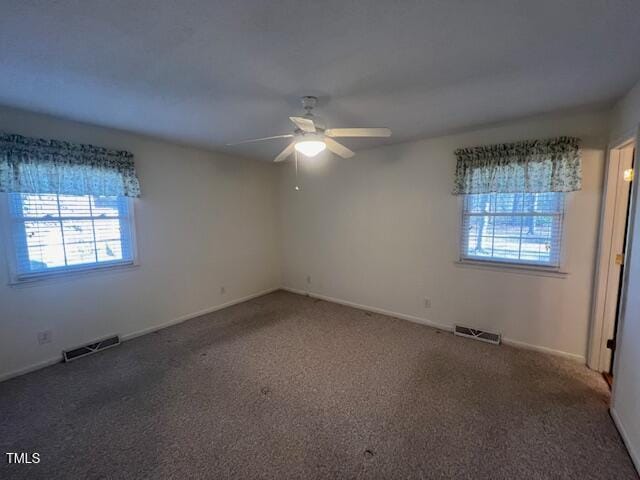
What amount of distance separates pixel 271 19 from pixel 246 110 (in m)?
1.18

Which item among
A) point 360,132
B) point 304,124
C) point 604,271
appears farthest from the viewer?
point 604,271

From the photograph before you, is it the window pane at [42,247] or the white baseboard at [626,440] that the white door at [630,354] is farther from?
the window pane at [42,247]

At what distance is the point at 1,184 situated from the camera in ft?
7.61

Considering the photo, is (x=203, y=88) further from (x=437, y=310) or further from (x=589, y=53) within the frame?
(x=437, y=310)

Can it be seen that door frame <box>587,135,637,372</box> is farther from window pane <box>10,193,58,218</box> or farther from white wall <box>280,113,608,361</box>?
window pane <box>10,193,58,218</box>

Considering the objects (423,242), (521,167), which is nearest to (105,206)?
(423,242)

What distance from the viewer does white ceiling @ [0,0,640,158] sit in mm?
1263

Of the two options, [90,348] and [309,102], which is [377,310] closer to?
[309,102]

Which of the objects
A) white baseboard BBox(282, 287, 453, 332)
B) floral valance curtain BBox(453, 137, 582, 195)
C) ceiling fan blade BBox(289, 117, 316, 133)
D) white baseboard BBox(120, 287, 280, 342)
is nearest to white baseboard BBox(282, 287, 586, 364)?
white baseboard BBox(282, 287, 453, 332)

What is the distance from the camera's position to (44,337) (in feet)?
8.68

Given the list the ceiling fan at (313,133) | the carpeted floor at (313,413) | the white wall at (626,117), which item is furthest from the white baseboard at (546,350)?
the ceiling fan at (313,133)

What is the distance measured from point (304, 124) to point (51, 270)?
9.33 ft

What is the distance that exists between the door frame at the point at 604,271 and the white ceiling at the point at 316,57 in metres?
0.58

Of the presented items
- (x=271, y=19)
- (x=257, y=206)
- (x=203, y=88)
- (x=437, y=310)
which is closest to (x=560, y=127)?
(x=437, y=310)
